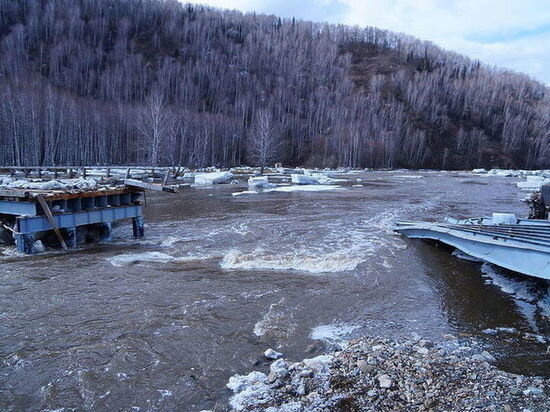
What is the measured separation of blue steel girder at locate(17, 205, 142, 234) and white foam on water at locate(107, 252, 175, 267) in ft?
6.92

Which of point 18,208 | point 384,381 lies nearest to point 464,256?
point 384,381

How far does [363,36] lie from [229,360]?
170 metres

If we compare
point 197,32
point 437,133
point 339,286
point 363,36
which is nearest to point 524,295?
point 339,286

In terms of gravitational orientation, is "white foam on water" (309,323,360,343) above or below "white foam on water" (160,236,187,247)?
below

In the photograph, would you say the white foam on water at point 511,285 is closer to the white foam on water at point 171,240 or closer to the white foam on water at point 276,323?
the white foam on water at point 276,323

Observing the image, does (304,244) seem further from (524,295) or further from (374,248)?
(524,295)

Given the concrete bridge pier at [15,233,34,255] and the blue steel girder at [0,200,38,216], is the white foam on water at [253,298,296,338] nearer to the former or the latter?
the concrete bridge pier at [15,233,34,255]

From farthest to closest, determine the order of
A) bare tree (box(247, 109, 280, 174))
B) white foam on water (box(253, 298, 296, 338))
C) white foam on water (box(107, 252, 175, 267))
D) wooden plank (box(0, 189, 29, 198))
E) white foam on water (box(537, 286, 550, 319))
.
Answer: bare tree (box(247, 109, 280, 174))
wooden plank (box(0, 189, 29, 198))
white foam on water (box(107, 252, 175, 267))
white foam on water (box(537, 286, 550, 319))
white foam on water (box(253, 298, 296, 338))

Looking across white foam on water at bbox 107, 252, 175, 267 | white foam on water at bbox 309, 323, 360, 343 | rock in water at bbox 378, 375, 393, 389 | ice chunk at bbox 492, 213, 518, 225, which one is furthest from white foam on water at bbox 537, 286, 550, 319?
white foam on water at bbox 107, 252, 175, 267

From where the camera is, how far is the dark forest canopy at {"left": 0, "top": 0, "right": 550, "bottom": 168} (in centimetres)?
6769

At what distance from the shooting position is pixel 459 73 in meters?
142

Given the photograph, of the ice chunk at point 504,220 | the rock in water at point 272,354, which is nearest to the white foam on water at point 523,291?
the ice chunk at point 504,220

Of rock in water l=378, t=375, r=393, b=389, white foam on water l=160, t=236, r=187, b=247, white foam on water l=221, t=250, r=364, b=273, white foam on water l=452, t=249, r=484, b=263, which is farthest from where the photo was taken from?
white foam on water l=160, t=236, r=187, b=247

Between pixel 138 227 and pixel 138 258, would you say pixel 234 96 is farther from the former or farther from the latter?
pixel 138 258
